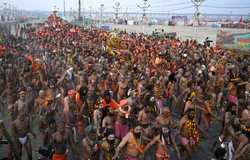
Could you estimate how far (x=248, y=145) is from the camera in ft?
26.0

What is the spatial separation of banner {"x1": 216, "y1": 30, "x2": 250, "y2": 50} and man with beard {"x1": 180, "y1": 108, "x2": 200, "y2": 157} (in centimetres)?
1978

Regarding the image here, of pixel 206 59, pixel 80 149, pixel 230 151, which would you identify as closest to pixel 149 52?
pixel 206 59

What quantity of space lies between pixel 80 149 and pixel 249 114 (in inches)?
160

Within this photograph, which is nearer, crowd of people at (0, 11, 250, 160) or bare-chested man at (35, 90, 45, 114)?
crowd of people at (0, 11, 250, 160)

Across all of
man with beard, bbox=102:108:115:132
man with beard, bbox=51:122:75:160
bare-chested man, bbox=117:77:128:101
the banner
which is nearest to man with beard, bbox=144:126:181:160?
man with beard, bbox=102:108:115:132

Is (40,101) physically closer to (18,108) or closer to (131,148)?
(18,108)

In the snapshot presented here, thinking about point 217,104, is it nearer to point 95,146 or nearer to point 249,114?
point 249,114

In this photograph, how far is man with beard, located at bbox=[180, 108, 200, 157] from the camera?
891 centimetres

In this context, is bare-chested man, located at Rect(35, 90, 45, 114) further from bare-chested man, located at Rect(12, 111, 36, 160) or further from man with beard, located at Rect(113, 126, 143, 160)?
man with beard, located at Rect(113, 126, 143, 160)

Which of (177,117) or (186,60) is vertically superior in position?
(186,60)

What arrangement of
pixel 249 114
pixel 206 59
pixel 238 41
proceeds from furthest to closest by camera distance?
pixel 238 41
pixel 206 59
pixel 249 114

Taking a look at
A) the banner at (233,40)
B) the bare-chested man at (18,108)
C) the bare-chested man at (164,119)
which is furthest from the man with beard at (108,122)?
the banner at (233,40)

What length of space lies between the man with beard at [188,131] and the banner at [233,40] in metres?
19.8

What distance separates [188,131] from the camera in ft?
29.8
